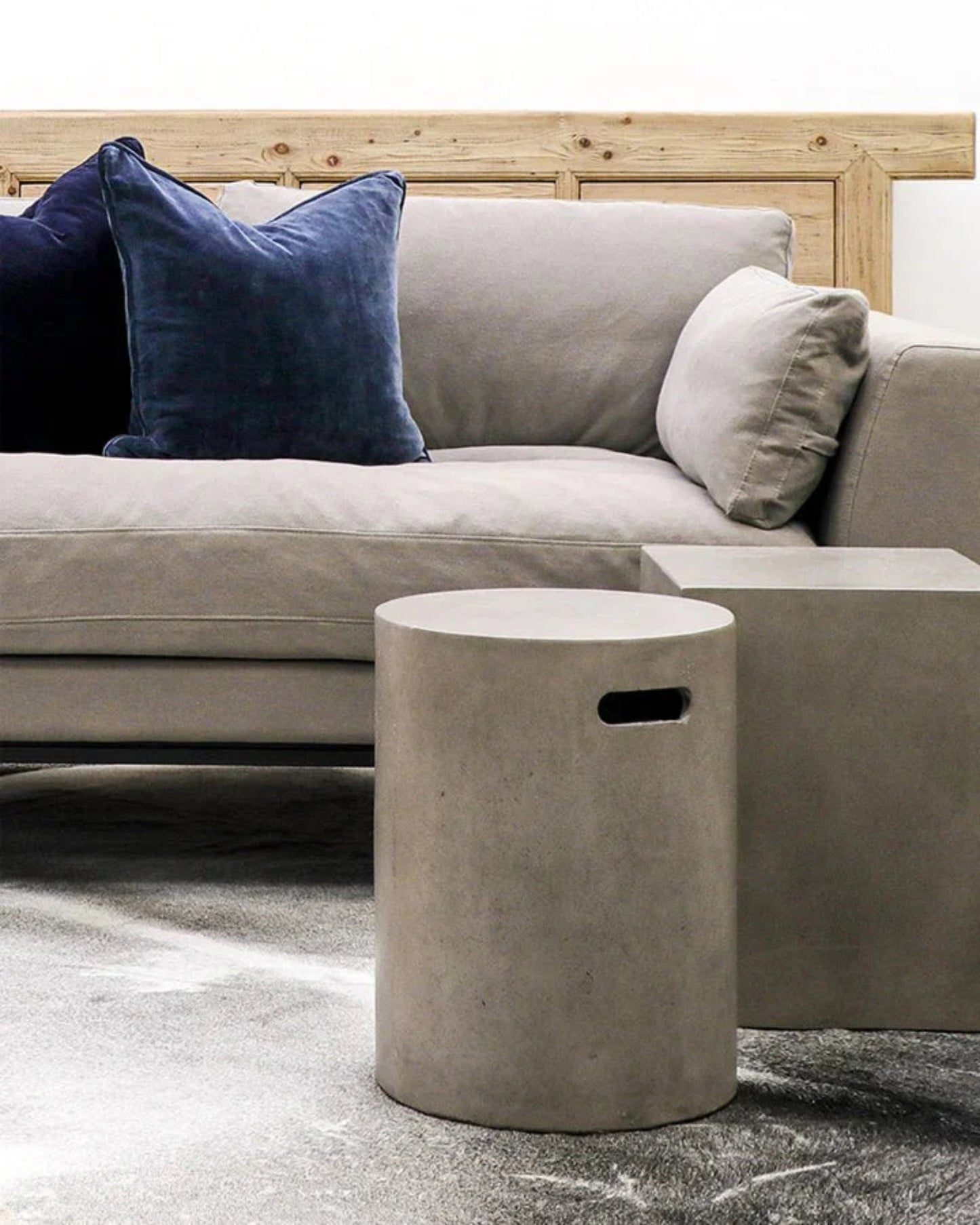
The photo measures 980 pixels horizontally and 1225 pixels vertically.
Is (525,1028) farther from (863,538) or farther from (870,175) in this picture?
(870,175)

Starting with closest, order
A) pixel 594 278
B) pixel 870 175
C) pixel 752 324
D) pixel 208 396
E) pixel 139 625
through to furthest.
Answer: pixel 139 625, pixel 752 324, pixel 208 396, pixel 594 278, pixel 870 175

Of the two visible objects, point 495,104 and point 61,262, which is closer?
point 61,262

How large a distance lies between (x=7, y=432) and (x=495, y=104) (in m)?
2.42

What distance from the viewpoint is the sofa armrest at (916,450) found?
79.6 inches

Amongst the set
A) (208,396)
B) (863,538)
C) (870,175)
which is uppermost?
(870,175)

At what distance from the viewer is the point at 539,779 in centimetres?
135

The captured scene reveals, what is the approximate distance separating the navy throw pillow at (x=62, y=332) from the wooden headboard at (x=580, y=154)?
5.16 feet

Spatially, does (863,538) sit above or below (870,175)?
below

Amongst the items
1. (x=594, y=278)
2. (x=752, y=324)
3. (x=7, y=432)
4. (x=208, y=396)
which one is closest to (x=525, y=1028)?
(x=752, y=324)

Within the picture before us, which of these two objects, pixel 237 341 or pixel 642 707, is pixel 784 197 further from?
pixel 642 707

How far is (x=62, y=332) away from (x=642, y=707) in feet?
4.11

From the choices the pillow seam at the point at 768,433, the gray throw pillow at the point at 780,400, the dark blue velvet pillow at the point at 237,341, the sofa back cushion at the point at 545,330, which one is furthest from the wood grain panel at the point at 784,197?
the pillow seam at the point at 768,433

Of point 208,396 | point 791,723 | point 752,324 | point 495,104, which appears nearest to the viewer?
point 791,723

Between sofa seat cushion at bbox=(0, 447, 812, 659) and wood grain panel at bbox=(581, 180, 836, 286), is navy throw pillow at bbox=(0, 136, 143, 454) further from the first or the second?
wood grain panel at bbox=(581, 180, 836, 286)
